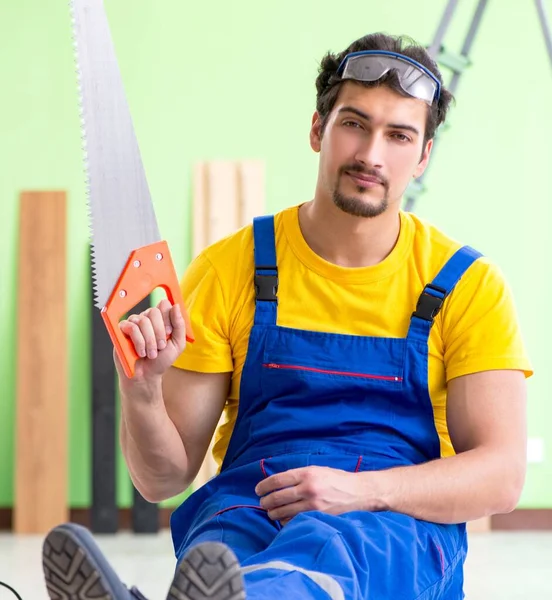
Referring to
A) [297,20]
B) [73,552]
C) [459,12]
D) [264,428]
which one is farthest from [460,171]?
[73,552]

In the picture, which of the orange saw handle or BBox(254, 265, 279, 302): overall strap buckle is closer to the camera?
the orange saw handle

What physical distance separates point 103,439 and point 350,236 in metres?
2.97

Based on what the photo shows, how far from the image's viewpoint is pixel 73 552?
1.49 meters

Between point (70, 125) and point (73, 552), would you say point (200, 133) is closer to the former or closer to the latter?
point (70, 125)

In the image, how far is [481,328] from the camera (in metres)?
2.11

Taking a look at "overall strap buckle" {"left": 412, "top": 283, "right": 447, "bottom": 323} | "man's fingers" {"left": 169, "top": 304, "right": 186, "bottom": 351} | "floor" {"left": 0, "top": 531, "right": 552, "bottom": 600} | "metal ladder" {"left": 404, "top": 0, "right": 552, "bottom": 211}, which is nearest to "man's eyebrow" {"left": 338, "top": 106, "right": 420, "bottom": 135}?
"overall strap buckle" {"left": 412, "top": 283, "right": 447, "bottom": 323}

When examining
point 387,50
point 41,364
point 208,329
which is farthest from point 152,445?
point 41,364

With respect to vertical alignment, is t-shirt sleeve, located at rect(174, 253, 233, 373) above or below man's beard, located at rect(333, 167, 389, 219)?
below

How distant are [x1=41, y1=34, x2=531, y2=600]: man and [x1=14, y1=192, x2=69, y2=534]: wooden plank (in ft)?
9.17

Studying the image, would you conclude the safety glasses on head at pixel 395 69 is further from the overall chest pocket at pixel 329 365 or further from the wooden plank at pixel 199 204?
the wooden plank at pixel 199 204

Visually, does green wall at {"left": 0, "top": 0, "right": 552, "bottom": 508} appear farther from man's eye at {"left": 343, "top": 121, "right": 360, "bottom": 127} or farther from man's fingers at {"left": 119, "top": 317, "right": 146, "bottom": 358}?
man's fingers at {"left": 119, "top": 317, "right": 146, "bottom": 358}

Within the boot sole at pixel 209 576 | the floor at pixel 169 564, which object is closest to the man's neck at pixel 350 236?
the boot sole at pixel 209 576

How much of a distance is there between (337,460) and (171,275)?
0.50 metres

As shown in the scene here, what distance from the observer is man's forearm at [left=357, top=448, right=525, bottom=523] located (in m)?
1.94
